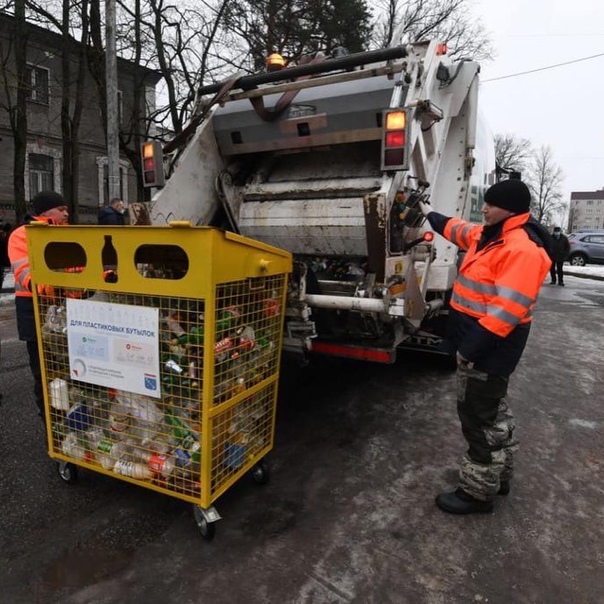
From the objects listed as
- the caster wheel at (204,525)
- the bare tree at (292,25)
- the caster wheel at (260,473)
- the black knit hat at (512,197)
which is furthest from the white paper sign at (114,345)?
the bare tree at (292,25)

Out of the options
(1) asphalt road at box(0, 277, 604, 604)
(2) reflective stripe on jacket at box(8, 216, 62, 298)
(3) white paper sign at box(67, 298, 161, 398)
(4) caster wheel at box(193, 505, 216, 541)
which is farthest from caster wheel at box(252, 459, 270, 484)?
(2) reflective stripe on jacket at box(8, 216, 62, 298)

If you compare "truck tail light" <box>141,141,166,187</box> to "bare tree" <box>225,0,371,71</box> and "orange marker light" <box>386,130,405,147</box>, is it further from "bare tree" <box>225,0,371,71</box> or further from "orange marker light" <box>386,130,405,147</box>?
"bare tree" <box>225,0,371,71</box>

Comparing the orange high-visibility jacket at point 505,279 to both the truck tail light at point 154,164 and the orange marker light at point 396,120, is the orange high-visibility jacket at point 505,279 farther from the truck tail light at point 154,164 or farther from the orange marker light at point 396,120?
the truck tail light at point 154,164

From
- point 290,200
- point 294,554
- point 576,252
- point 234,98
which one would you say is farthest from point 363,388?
point 576,252

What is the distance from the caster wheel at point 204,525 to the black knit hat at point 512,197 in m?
1.98

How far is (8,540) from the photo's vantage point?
87.1 inches

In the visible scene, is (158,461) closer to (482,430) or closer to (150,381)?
(150,381)

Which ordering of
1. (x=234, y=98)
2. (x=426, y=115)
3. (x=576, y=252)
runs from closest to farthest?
(x=426, y=115), (x=234, y=98), (x=576, y=252)

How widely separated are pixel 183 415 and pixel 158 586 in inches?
26.1

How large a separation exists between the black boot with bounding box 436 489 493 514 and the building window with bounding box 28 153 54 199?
63.0ft

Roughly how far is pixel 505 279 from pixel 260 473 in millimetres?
1596

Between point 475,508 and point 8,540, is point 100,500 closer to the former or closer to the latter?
point 8,540

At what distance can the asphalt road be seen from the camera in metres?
1.97

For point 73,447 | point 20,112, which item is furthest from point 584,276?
point 73,447
